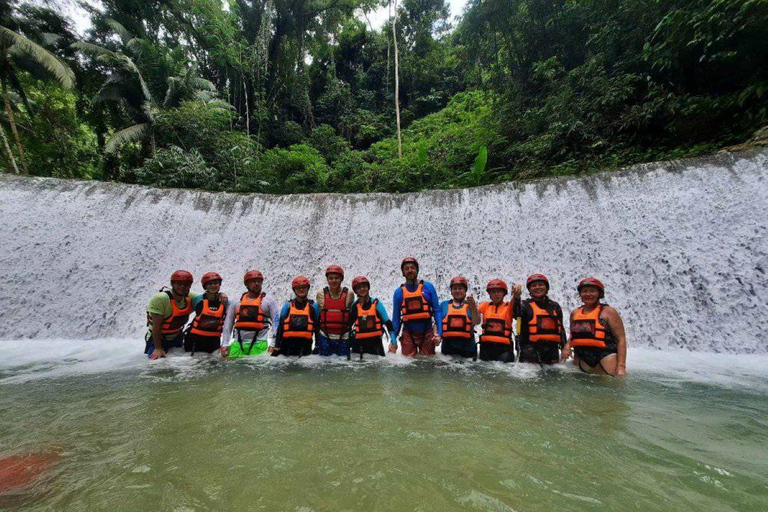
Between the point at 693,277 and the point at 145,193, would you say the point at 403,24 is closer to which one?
→ the point at 145,193

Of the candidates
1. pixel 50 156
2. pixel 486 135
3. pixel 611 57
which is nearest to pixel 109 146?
pixel 50 156

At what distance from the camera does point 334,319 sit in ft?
16.3

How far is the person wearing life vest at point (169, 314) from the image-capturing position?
4.57 meters

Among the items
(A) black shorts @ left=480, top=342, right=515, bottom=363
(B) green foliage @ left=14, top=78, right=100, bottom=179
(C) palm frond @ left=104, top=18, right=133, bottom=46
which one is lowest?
(A) black shorts @ left=480, top=342, right=515, bottom=363

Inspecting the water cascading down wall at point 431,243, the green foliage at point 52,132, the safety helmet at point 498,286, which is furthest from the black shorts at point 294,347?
the green foliage at point 52,132

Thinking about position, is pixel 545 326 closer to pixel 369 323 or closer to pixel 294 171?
pixel 369 323

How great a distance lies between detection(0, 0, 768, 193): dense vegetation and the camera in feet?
27.3

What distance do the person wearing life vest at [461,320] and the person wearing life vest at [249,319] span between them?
8.16 feet

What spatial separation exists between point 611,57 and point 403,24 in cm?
1854

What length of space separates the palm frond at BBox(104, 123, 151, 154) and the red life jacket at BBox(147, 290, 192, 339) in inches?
543

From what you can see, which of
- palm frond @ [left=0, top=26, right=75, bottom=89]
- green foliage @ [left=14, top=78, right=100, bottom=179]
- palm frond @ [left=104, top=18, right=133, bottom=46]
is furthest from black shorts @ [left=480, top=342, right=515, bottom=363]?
green foliage @ [left=14, top=78, right=100, bottom=179]

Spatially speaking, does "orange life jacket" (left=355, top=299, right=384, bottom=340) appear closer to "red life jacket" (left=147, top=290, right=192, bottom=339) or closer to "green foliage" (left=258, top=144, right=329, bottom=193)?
"red life jacket" (left=147, top=290, right=192, bottom=339)

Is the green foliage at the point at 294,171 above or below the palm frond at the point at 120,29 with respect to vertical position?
below

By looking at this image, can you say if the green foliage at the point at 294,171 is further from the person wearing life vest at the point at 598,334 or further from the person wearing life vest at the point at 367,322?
the person wearing life vest at the point at 598,334
